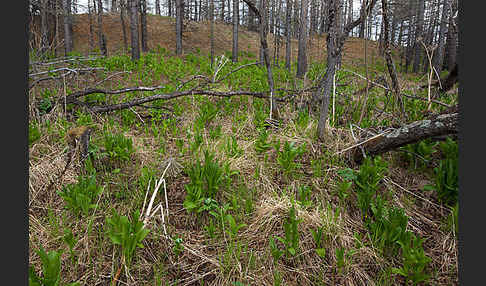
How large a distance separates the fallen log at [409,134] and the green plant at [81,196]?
2.66 metres

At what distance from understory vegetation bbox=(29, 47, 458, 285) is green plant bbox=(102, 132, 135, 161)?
0.02m

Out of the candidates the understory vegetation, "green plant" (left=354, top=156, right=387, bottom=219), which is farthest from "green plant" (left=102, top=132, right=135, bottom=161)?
"green plant" (left=354, top=156, right=387, bottom=219)

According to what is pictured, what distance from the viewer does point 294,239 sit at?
6.04ft

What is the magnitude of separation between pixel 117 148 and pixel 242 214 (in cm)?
161

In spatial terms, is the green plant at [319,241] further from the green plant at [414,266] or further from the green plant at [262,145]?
the green plant at [262,145]

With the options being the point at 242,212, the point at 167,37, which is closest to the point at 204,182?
the point at 242,212

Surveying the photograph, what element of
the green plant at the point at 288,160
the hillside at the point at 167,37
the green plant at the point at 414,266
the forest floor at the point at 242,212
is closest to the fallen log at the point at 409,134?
the forest floor at the point at 242,212

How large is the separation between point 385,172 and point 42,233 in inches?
131

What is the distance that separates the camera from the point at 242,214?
7.43 ft

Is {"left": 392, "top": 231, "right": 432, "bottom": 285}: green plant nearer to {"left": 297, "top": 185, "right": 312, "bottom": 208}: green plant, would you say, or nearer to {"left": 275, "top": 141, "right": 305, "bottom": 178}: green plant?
{"left": 297, "top": 185, "right": 312, "bottom": 208}: green plant

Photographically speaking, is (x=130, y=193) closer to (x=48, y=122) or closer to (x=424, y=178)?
(x=48, y=122)

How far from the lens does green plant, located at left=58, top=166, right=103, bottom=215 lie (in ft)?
6.72

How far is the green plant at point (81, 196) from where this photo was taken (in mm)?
2047

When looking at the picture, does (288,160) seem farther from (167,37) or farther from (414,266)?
(167,37)
